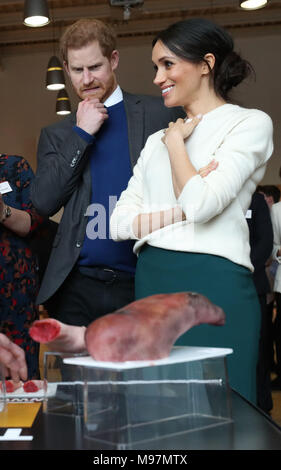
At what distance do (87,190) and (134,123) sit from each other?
31cm

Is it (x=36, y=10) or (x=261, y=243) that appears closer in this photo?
(x=261, y=243)

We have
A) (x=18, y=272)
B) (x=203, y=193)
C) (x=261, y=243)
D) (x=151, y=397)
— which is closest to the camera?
(x=151, y=397)

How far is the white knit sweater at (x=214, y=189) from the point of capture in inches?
57.6

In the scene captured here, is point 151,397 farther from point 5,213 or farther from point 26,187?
point 26,187

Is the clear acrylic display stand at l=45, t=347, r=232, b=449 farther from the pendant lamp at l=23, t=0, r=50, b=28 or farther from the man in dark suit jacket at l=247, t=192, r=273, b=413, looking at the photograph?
the pendant lamp at l=23, t=0, r=50, b=28

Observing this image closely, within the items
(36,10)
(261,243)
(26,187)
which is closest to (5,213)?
(26,187)

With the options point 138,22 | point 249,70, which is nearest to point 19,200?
point 249,70

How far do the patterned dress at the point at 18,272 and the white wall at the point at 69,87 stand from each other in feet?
29.2

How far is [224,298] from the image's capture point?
4.91 feet

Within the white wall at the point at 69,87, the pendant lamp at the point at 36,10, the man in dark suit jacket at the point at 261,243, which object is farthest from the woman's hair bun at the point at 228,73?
the white wall at the point at 69,87

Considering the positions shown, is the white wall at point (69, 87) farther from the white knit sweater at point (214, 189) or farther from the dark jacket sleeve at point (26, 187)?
the white knit sweater at point (214, 189)

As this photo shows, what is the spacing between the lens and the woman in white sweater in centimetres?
147

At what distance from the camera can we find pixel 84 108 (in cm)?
206

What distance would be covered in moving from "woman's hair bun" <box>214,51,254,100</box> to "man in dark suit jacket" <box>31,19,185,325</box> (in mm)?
440
